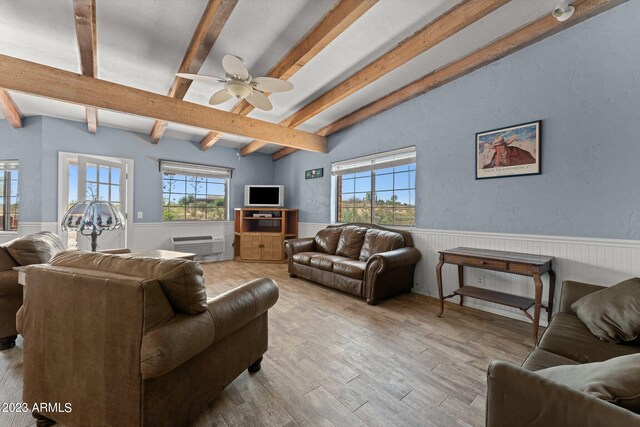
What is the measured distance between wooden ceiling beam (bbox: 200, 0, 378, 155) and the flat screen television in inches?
124

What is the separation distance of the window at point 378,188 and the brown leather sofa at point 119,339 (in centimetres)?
330

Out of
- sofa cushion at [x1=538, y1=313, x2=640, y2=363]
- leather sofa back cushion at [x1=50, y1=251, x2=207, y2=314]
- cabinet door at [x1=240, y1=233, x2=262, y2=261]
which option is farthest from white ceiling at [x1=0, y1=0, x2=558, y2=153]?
cabinet door at [x1=240, y1=233, x2=262, y2=261]

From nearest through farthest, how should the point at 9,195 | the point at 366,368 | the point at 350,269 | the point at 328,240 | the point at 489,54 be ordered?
the point at 366,368 → the point at 489,54 → the point at 350,269 → the point at 9,195 → the point at 328,240

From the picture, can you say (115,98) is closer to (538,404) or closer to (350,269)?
(350,269)

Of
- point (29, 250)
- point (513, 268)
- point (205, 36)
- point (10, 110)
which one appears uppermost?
point (205, 36)

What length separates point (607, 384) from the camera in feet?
2.45

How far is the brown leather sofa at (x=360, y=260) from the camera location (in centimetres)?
328

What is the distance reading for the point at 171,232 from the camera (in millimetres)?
5418

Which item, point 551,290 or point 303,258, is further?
point 303,258

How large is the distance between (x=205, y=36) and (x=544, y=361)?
332 centimetres

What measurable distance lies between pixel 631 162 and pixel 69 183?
728 cm

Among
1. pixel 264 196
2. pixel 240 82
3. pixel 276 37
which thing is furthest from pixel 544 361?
pixel 264 196

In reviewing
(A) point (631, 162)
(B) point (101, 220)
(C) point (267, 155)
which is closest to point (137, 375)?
(B) point (101, 220)

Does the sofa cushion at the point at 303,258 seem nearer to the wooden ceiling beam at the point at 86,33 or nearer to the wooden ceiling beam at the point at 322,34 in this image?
the wooden ceiling beam at the point at 322,34
